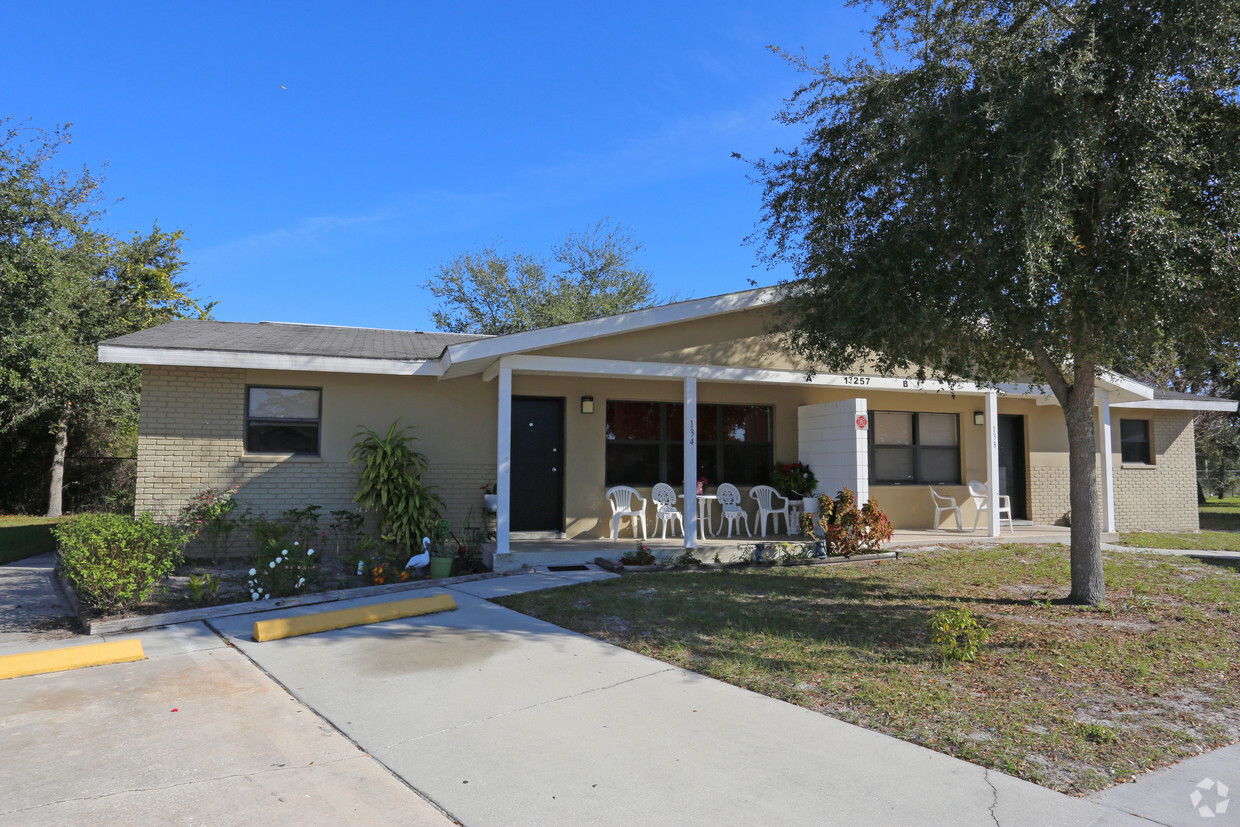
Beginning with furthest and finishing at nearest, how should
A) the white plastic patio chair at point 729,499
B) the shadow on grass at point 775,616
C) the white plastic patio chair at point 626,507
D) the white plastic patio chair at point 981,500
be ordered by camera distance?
the white plastic patio chair at point 981,500, the white plastic patio chair at point 729,499, the white plastic patio chair at point 626,507, the shadow on grass at point 775,616

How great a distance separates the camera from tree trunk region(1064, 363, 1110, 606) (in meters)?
6.88

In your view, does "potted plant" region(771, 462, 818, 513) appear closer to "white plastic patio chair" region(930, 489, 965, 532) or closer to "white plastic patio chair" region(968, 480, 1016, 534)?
"white plastic patio chair" region(930, 489, 965, 532)

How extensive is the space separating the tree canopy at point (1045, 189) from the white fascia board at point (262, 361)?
5.53 m

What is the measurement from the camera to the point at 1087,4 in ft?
19.4

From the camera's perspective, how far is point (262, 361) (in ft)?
30.2

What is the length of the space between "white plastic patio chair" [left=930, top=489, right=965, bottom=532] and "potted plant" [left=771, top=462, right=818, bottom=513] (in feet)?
9.00

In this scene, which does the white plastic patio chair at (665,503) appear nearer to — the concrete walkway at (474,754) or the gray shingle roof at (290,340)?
the gray shingle roof at (290,340)

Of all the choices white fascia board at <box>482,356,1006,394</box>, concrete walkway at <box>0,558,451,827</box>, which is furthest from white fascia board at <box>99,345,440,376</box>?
concrete walkway at <box>0,558,451,827</box>

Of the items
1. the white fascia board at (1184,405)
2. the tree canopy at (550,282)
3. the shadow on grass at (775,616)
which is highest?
the tree canopy at (550,282)

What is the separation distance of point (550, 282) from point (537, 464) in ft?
55.2

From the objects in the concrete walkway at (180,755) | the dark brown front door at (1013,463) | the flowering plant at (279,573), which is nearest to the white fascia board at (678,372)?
the dark brown front door at (1013,463)

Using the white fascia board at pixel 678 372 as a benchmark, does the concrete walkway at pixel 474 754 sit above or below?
below

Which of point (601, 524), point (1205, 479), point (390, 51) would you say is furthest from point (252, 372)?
point (1205, 479)

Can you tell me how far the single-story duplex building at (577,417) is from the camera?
9.39 m
